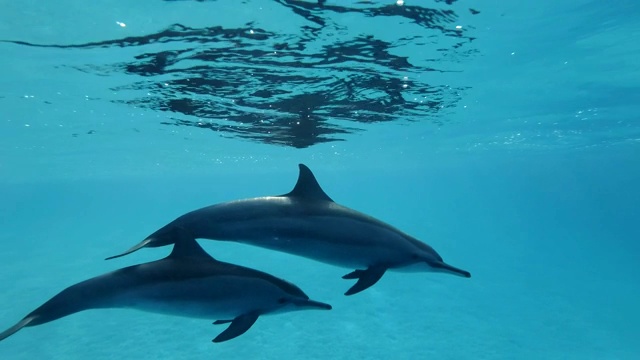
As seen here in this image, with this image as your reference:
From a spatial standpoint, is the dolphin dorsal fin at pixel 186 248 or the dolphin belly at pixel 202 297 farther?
the dolphin dorsal fin at pixel 186 248

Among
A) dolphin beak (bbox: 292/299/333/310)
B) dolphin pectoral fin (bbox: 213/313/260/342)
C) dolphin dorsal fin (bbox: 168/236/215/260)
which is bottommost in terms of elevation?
dolphin pectoral fin (bbox: 213/313/260/342)

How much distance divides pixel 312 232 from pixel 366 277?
3.11 ft

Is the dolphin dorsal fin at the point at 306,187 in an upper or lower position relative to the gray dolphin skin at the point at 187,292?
upper

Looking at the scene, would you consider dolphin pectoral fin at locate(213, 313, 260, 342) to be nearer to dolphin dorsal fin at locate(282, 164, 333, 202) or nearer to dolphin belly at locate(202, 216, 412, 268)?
dolphin belly at locate(202, 216, 412, 268)

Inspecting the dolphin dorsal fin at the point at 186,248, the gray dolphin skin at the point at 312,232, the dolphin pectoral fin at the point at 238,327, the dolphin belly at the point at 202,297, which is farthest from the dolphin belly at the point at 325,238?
the dolphin pectoral fin at the point at 238,327

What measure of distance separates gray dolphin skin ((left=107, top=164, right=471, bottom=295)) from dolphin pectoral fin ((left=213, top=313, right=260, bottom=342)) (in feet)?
3.07

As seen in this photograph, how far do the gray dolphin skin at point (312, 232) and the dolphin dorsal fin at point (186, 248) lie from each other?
0.16m

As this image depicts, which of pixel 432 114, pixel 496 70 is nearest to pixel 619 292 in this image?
pixel 432 114

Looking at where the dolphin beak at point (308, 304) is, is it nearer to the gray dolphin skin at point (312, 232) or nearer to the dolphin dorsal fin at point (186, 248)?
the gray dolphin skin at point (312, 232)

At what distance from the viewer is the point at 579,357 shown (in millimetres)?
17281

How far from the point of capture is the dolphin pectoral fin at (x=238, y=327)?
5.10 meters

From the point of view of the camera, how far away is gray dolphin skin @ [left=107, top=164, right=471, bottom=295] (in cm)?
562

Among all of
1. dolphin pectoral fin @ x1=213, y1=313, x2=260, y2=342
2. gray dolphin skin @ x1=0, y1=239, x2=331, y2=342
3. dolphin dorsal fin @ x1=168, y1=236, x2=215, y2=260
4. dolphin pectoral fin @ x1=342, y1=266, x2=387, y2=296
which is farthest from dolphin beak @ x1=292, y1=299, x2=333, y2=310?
dolphin dorsal fin @ x1=168, y1=236, x2=215, y2=260

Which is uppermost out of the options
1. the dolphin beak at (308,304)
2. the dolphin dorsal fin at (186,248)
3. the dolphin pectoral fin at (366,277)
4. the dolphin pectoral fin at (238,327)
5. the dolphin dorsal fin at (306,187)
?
the dolphin dorsal fin at (306,187)
